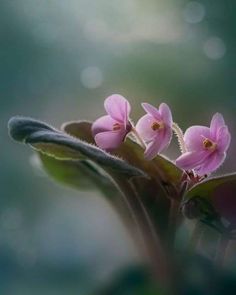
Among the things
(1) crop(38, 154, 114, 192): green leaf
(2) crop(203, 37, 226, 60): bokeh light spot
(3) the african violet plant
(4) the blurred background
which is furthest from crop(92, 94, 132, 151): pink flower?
(2) crop(203, 37, 226, 60): bokeh light spot

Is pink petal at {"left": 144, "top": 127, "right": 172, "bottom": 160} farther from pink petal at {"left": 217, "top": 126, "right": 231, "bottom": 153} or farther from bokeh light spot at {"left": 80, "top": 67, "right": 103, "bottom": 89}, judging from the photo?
bokeh light spot at {"left": 80, "top": 67, "right": 103, "bottom": 89}

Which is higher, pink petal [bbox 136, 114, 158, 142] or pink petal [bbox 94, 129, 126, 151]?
pink petal [bbox 136, 114, 158, 142]

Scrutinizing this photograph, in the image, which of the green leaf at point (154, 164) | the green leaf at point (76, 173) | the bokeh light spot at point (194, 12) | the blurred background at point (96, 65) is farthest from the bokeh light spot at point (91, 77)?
the green leaf at point (154, 164)

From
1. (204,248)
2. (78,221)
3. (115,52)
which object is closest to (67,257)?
(78,221)

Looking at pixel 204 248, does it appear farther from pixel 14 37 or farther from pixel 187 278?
pixel 14 37

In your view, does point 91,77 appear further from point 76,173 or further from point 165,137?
point 165,137

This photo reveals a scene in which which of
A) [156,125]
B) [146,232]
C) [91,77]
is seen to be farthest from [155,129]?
[91,77]

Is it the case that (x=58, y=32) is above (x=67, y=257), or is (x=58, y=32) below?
above

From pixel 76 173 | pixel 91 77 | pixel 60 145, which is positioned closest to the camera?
pixel 60 145
